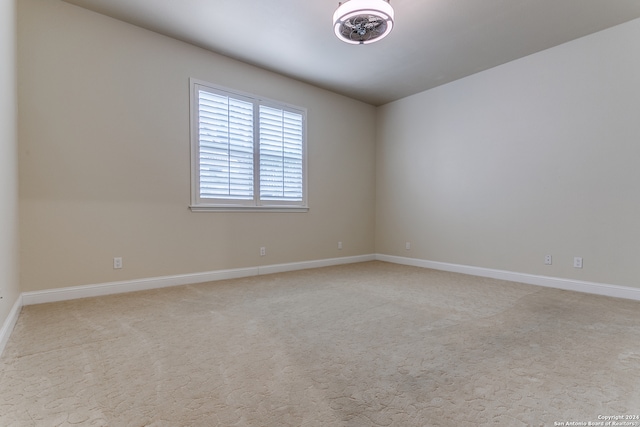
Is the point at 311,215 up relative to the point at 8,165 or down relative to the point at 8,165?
down

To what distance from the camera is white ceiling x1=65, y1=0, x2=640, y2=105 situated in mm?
2932

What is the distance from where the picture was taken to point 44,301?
286cm

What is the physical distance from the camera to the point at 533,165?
3850 mm

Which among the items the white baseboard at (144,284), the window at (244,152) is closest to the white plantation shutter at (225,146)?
the window at (244,152)

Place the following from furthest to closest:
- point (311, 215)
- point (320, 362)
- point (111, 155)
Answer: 1. point (311, 215)
2. point (111, 155)
3. point (320, 362)

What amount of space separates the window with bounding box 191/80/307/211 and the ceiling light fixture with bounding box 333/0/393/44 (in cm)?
183

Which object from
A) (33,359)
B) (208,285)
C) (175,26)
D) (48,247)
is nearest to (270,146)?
(175,26)

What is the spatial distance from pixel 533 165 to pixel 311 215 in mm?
3099

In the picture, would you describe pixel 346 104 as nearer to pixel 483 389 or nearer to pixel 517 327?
pixel 517 327

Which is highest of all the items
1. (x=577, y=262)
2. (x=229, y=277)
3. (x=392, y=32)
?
(x=392, y=32)

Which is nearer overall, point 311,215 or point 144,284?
point 144,284

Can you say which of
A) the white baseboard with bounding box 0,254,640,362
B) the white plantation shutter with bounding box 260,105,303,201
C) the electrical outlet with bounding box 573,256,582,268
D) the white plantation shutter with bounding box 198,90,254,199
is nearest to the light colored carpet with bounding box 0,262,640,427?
the white baseboard with bounding box 0,254,640,362

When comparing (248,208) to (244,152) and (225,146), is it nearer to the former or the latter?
(244,152)

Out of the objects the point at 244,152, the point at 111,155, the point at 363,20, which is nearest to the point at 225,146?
the point at 244,152
